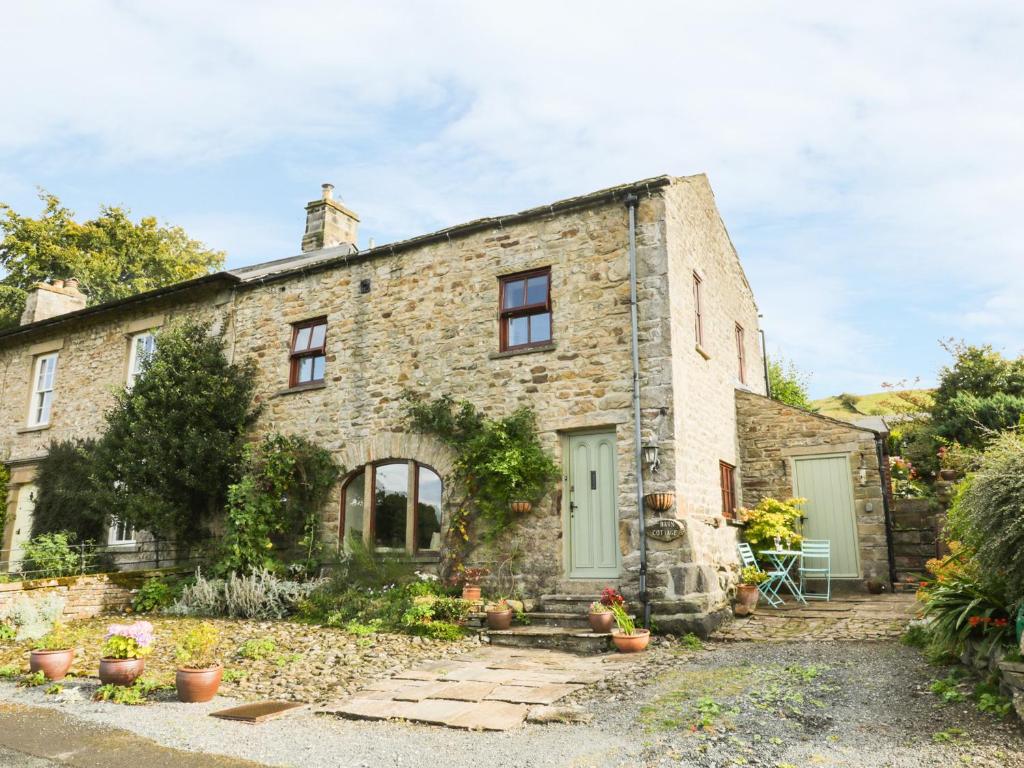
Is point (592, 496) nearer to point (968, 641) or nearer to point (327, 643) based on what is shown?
point (327, 643)

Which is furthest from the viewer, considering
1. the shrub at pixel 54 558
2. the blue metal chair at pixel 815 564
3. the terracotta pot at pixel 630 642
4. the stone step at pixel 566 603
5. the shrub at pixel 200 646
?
the shrub at pixel 54 558

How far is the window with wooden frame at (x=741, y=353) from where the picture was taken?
542 inches

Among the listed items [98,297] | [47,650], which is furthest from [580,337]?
[98,297]

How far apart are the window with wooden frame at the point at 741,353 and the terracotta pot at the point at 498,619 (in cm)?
714

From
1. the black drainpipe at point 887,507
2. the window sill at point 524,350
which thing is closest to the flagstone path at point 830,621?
the black drainpipe at point 887,507

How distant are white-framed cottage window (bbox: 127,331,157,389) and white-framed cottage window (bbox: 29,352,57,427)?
247 cm

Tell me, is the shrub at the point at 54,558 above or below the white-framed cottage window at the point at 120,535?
below

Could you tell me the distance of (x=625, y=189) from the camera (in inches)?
390

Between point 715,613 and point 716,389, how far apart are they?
3954 mm

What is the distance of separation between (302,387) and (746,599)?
25.1 feet

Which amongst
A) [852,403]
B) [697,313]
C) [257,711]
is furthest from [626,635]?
[852,403]

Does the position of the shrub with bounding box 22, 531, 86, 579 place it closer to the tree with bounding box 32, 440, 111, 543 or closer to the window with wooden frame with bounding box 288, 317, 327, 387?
the tree with bounding box 32, 440, 111, 543

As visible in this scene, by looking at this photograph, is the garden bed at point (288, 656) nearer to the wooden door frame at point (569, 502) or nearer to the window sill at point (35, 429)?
the wooden door frame at point (569, 502)

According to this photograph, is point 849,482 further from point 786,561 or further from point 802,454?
point 786,561
